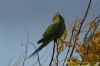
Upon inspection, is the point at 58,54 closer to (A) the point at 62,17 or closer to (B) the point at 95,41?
(A) the point at 62,17

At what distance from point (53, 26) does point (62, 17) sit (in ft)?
0.35

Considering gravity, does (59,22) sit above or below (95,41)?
above

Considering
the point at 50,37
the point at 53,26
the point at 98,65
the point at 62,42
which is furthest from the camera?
the point at 62,42

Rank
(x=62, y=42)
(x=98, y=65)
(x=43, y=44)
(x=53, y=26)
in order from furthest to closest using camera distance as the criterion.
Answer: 1. (x=62, y=42)
2. (x=53, y=26)
3. (x=43, y=44)
4. (x=98, y=65)

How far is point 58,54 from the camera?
1755 mm

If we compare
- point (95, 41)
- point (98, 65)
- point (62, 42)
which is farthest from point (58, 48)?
point (98, 65)

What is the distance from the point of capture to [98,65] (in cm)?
105

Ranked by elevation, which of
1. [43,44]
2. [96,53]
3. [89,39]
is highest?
[43,44]

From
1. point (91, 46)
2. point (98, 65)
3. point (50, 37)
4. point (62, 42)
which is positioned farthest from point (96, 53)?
point (98, 65)

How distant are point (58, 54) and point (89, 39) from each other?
1.00ft

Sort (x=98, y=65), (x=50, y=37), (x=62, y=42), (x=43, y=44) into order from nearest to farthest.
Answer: (x=98, y=65), (x=43, y=44), (x=50, y=37), (x=62, y=42)

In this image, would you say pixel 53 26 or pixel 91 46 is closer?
pixel 53 26

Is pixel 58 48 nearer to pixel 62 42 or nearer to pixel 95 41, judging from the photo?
pixel 62 42

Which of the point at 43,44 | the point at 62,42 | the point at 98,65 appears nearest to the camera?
the point at 98,65
